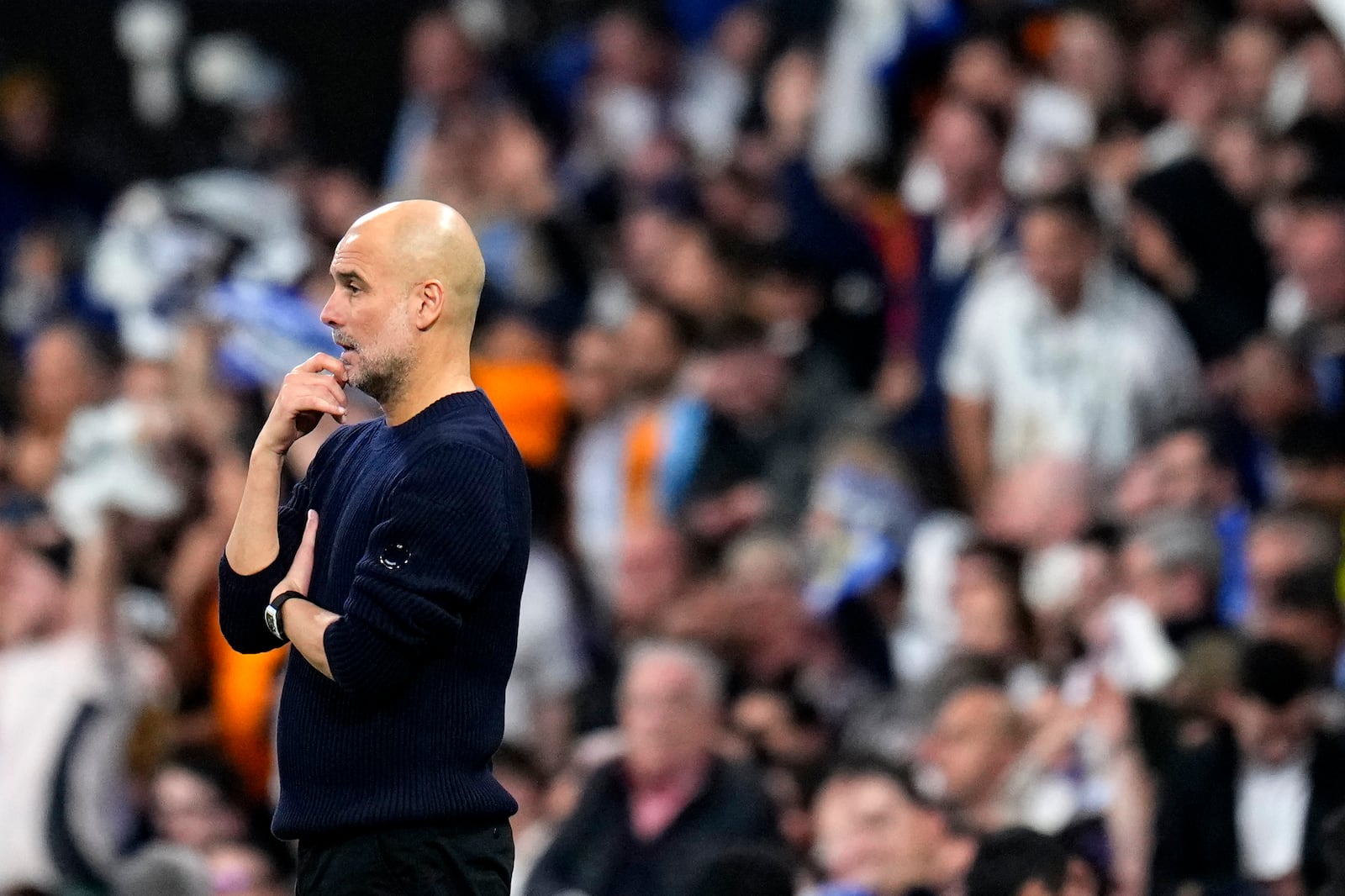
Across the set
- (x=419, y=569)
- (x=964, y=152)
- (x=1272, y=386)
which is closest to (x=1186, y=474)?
(x=1272, y=386)

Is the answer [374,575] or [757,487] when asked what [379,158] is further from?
[374,575]

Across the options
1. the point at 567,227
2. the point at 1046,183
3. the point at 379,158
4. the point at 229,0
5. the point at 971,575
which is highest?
the point at 229,0

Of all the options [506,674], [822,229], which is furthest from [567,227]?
[506,674]

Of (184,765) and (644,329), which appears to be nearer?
(184,765)

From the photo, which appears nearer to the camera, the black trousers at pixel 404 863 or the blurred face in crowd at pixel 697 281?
the black trousers at pixel 404 863

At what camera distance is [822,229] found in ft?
28.8

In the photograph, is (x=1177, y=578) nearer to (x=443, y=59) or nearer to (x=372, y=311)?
(x=372, y=311)

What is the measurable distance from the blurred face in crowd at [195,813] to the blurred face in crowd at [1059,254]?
121 inches

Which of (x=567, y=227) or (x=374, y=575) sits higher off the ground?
(x=567, y=227)

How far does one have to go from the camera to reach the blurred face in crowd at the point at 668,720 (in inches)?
227

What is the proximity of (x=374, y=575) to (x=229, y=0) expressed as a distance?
9.56 meters

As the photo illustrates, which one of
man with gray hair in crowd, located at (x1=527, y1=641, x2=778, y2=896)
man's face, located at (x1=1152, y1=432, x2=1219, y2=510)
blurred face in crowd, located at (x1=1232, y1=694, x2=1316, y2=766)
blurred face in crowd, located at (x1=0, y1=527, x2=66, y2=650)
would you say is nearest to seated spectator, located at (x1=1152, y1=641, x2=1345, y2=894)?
blurred face in crowd, located at (x1=1232, y1=694, x2=1316, y2=766)

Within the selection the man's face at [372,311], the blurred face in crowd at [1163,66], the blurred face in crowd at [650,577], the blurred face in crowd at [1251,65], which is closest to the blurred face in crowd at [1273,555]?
the blurred face in crowd at [650,577]

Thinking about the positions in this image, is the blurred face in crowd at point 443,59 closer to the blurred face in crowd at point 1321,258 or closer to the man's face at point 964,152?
the man's face at point 964,152
